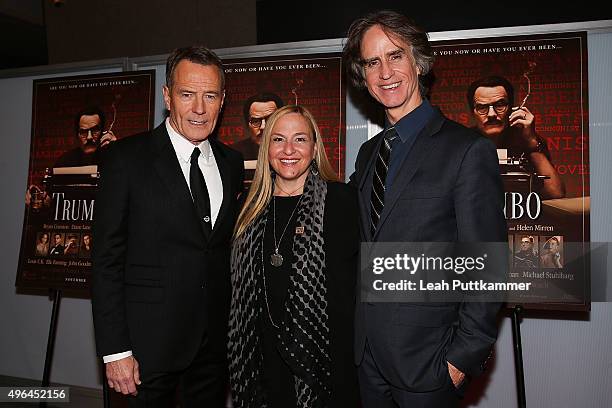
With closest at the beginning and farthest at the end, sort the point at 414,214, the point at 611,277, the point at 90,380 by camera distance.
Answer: the point at 414,214
the point at 611,277
the point at 90,380

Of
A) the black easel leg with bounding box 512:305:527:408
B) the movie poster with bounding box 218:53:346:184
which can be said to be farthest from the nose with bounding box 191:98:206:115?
the black easel leg with bounding box 512:305:527:408

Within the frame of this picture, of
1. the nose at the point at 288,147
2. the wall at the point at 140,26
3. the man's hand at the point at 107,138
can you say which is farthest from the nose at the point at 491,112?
the wall at the point at 140,26

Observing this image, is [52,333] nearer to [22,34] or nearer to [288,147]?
[288,147]

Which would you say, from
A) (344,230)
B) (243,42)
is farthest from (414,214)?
(243,42)

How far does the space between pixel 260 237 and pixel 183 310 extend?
46cm

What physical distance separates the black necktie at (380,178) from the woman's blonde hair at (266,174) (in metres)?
0.39

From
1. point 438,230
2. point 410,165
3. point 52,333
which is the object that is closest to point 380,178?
point 410,165

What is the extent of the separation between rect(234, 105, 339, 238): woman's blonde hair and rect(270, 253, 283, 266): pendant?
7.7 inches

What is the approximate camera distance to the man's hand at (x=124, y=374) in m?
2.02

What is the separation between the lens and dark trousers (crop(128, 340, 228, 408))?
2.11 meters

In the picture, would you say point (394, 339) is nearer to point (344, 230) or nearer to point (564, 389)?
point (344, 230)

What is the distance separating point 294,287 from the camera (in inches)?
83.6

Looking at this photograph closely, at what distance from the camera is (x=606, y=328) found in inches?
106

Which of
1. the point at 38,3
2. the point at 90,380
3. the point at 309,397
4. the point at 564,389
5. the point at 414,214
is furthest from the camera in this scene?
the point at 38,3
